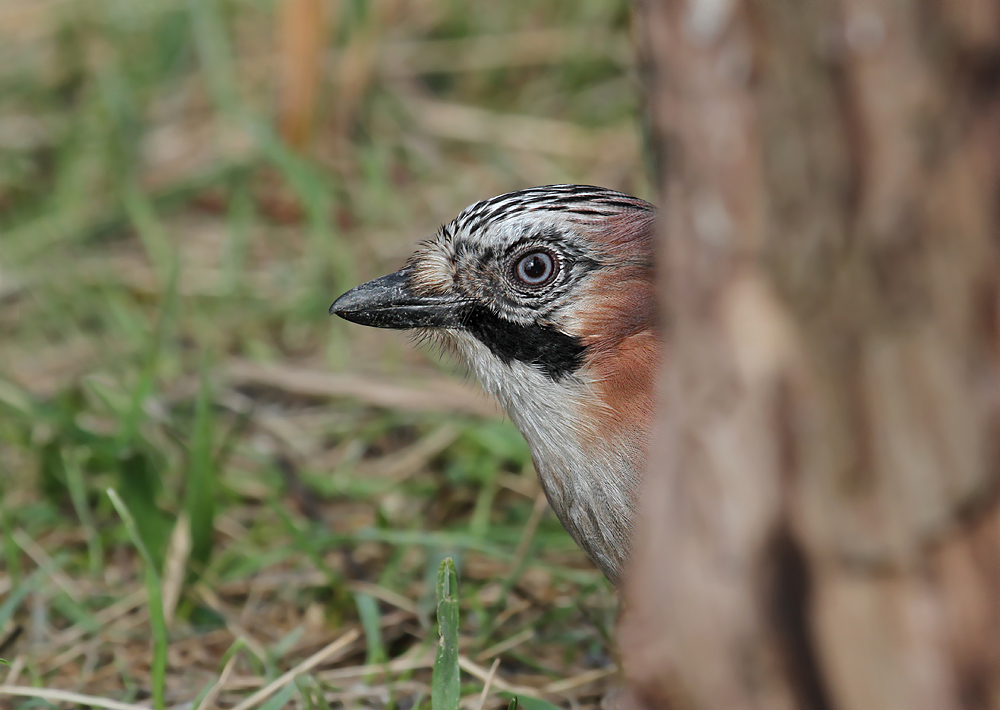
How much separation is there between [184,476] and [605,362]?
4.82 ft

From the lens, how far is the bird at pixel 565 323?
6.83ft

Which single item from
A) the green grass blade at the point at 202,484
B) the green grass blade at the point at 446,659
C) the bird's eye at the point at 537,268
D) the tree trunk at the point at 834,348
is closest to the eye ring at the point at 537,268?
the bird's eye at the point at 537,268

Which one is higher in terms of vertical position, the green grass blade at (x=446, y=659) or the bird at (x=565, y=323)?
the bird at (x=565, y=323)

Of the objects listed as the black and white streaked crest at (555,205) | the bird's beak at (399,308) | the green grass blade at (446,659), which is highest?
the black and white streaked crest at (555,205)

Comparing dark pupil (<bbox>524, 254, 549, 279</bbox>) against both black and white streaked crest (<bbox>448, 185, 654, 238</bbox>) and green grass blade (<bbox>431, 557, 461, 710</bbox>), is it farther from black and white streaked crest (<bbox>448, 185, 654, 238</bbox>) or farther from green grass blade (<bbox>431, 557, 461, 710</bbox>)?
green grass blade (<bbox>431, 557, 461, 710</bbox>)

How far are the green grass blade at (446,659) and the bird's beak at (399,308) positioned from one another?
73 centimetres

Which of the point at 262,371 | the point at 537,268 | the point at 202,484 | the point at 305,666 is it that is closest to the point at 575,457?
the point at 537,268

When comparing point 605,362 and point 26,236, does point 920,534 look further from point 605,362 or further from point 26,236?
point 26,236

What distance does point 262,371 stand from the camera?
3707mm

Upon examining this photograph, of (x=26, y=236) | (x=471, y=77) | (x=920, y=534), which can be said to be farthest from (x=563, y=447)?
(x=471, y=77)

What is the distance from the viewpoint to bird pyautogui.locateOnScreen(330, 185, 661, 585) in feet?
6.83

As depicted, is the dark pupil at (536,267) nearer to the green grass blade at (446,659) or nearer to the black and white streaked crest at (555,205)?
the black and white streaked crest at (555,205)

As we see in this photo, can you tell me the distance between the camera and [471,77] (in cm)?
555

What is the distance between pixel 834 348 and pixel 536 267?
1.29 meters
